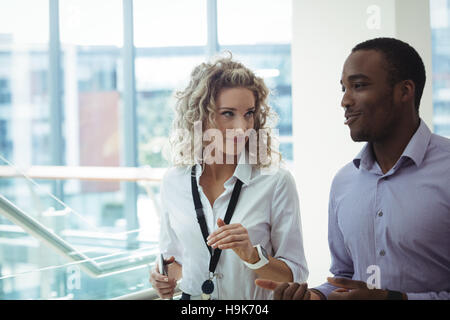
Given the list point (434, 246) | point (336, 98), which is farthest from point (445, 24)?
point (434, 246)

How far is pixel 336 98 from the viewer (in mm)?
2705

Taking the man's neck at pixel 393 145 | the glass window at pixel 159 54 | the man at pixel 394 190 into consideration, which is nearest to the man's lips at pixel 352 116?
the man at pixel 394 190

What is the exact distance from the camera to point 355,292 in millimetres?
1001

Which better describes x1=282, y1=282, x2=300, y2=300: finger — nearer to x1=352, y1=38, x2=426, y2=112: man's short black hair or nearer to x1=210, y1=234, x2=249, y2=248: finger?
x1=210, y1=234, x2=249, y2=248: finger

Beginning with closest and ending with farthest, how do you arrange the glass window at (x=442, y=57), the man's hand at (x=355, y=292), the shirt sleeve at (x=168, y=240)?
the man's hand at (x=355, y=292) → the shirt sleeve at (x=168, y=240) → the glass window at (x=442, y=57)

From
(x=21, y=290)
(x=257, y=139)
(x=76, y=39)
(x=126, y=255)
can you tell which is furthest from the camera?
(x=76, y=39)

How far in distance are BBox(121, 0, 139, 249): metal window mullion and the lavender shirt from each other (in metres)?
4.53

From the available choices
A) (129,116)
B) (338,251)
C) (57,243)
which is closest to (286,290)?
(338,251)

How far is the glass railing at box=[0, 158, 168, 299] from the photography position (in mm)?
2164

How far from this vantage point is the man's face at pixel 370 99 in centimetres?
112

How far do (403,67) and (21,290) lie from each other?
1921 mm

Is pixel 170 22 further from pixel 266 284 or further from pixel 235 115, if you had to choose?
pixel 266 284

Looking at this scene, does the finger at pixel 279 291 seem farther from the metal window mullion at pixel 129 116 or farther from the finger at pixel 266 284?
the metal window mullion at pixel 129 116

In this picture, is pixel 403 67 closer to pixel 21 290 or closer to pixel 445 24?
pixel 21 290
